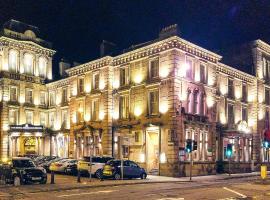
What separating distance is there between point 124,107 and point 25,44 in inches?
930

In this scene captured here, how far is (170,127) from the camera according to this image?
3556cm

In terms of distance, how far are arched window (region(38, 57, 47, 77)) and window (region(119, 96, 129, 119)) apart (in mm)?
22167

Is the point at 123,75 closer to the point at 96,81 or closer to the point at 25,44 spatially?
the point at 96,81

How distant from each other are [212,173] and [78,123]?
16.9m

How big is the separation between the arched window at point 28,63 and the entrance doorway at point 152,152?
2645 cm

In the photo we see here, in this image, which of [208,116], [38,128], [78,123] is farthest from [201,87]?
[38,128]

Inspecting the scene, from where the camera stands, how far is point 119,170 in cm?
3080

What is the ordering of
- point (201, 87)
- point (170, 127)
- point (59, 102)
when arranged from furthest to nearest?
1. point (59, 102)
2. point (201, 87)
3. point (170, 127)

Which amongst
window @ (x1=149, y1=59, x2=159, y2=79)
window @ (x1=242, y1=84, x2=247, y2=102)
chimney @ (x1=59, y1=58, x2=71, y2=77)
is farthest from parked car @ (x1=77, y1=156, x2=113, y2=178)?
chimney @ (x1=59, y1=58, x2=71, y2=77)

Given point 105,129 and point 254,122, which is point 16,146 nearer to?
point 105,129

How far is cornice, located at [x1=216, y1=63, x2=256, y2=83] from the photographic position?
4439 centimetres

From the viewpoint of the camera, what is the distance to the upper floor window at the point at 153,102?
37.6 metres

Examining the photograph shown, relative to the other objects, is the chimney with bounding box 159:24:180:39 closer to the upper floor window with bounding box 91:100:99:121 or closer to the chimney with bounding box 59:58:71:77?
the upper floor window with bounding box 91:100:99:121

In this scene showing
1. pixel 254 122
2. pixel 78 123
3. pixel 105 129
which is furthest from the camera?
pixel 254 122
